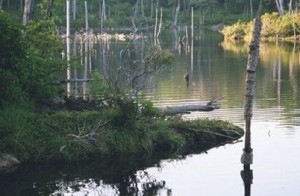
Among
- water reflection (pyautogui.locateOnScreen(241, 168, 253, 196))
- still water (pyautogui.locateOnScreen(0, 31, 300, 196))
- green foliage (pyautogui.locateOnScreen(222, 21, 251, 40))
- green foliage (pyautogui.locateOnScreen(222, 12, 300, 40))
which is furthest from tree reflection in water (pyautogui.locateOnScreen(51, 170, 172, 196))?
green foliage (pyautogui.locateOnScreen(222, 21, 251, 40))

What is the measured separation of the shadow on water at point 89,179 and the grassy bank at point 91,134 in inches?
18.1

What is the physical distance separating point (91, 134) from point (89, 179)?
7.05 feet

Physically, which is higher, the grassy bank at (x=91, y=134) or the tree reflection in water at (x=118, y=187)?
the grassy bank at (x=91, y=134)

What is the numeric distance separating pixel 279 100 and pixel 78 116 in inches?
587

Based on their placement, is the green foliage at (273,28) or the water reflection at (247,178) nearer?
the water reflection at (247,178)

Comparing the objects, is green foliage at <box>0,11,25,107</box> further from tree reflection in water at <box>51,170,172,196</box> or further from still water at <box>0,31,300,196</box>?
tree reflection in water at <box>51,170,172,196</box>

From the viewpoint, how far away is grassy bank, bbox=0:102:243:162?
2116 cm

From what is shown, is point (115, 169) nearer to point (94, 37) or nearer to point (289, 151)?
point (289, 151)

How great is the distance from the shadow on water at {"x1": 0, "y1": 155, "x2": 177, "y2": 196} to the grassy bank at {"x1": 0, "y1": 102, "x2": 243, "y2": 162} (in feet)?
1.51

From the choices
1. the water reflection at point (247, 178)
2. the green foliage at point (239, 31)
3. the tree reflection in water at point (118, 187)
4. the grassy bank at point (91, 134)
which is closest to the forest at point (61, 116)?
the grassy bank at point (91, 134)

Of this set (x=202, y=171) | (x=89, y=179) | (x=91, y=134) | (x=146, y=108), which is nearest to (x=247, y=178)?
(x=202, y=171)

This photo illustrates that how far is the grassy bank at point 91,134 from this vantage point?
21.2m

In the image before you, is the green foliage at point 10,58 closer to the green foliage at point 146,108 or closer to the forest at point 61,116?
the forest at point 61,116

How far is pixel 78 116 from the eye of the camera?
73.2 feet
